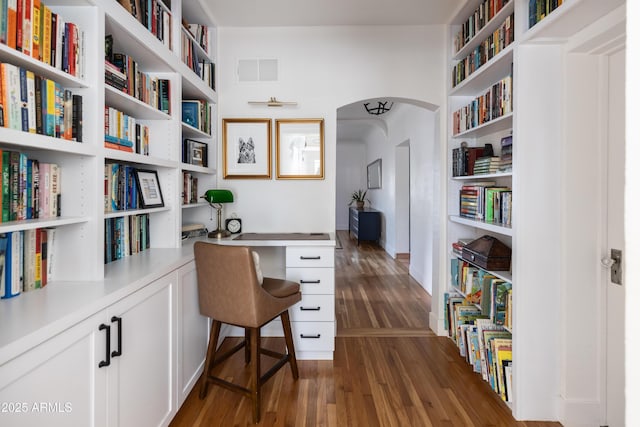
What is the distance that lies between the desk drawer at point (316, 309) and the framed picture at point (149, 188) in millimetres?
1223

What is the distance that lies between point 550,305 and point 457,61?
2.11m

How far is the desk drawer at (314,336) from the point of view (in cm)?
251

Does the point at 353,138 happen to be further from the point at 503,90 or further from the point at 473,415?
the point at 473,415

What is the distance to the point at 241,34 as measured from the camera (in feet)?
9.67

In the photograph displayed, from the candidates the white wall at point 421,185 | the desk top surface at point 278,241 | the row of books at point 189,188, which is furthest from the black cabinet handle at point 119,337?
the white wall at point 421,185

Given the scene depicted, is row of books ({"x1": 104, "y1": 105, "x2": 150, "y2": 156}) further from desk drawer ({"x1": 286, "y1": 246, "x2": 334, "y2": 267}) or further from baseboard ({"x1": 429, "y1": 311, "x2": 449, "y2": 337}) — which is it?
baseboard ({"x1": 429, "y1": 311, "x2": 449, "y2": 337})

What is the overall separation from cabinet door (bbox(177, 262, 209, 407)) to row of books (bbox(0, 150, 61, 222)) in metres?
0.72

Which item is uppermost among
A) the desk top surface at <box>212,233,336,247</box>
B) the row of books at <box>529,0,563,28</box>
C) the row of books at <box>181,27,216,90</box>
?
the row of books at <box>181,27,216,90</box>

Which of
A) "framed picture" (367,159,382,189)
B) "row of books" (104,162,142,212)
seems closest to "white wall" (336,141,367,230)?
"framed picture" (367,159,382,189)

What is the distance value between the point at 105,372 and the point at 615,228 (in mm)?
Answer: 2420

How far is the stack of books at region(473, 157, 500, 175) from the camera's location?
7.29 feet

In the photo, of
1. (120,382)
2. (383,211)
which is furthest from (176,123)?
(383,211)

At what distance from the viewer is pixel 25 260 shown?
4.05 feet
